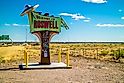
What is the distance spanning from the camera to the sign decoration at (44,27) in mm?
25375

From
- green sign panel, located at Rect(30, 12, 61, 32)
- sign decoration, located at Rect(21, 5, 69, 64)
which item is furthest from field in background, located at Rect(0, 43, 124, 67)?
green sign panel, located at Rect(30, 12, 61, 32)

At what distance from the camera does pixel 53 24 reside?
26.0 metres

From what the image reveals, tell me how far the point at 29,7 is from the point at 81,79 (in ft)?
30.4

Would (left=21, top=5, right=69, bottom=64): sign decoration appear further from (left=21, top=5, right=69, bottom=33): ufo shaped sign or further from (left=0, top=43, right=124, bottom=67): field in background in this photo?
(left=0, top=43, right=124, bottom=67): field in background

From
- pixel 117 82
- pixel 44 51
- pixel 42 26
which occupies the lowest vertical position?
pixel 117 82

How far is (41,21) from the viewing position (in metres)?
25.7

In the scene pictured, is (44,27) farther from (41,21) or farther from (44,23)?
(41,21)

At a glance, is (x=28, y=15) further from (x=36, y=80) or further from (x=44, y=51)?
(x=36, y=80)

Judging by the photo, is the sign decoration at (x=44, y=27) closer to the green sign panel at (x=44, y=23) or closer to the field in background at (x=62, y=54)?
the green sign panel at (x=44, y=23)

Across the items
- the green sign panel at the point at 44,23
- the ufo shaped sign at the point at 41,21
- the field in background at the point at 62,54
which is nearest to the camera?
the ufo shaped sign at the point at 41,21

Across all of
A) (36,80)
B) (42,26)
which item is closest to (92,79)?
(36,80)

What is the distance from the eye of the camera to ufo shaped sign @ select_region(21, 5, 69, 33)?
994 inches

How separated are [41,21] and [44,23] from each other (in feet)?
0.97

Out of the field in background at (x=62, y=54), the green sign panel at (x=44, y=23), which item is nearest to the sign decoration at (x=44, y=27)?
the green sign panel at (x=44, y=23)
